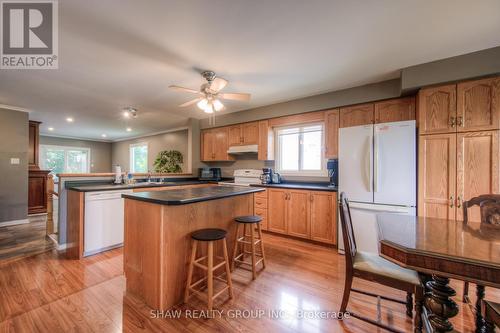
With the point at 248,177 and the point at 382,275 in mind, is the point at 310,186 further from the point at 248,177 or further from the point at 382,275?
the point at 382,275

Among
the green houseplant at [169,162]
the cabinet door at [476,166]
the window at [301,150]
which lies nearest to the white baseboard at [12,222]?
the green houseplant at [169,162]

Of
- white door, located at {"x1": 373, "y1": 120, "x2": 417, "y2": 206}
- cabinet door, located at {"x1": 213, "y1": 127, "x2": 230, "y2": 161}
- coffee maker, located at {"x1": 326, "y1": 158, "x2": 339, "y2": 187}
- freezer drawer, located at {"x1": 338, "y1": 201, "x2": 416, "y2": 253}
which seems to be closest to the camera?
white door, located at {"x1": 373, "y1": 120, "x2": 417, "y2": 206}

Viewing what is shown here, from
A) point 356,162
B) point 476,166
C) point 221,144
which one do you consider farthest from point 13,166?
point 476,166

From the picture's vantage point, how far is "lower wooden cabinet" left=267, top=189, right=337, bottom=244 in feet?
10.3

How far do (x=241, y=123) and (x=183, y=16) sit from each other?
9.55ft

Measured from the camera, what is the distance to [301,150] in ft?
13.2

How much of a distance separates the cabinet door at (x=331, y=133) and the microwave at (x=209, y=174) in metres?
2.72

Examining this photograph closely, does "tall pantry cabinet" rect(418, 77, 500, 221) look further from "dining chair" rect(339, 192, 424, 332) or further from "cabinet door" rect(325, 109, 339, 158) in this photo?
"dining chair" rect(339, 192, 424, 332)

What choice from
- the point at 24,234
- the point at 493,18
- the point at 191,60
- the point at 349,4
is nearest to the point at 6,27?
the point at 191,60

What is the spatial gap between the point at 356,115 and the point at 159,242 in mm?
3109

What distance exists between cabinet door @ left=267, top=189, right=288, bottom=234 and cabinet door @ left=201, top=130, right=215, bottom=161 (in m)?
2.02

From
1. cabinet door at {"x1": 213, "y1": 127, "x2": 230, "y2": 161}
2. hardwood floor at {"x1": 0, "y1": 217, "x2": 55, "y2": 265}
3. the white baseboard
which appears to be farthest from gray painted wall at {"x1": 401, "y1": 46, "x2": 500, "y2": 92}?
the white baseboard

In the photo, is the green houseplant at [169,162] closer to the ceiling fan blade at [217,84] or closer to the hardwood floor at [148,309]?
the hardwood floor at [148,309]

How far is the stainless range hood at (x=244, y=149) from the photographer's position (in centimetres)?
431
